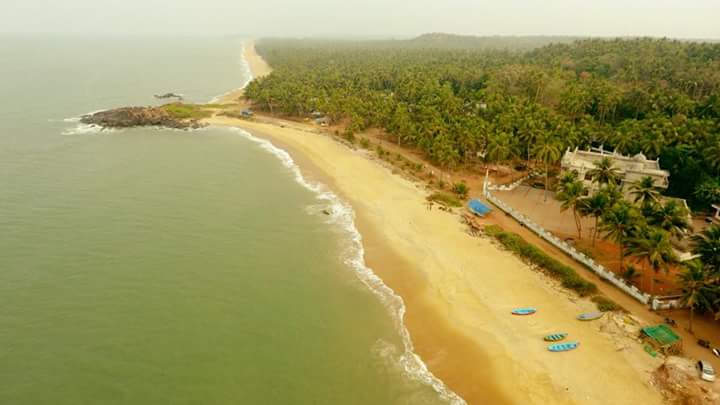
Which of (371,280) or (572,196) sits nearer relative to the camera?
(371,280)

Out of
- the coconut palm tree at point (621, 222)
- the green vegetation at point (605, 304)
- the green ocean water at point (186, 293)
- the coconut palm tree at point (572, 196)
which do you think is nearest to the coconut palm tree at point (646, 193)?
the coconut palm tree at point (621, 222)

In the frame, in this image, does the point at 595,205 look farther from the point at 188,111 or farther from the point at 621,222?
the point at 188,111

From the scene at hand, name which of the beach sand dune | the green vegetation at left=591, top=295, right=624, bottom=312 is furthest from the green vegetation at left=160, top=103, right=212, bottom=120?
the green vegetation at left=591, top=295, right=624, bottom=312

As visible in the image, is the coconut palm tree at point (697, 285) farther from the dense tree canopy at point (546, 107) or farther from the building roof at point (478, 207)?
the dense tree canopy at point (546, 107)

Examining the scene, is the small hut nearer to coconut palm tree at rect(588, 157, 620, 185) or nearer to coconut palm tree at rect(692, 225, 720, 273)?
coconut palm tree at rect(692, 225, 720, 273)

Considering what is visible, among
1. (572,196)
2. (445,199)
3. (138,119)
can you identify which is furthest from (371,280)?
(138,119)
